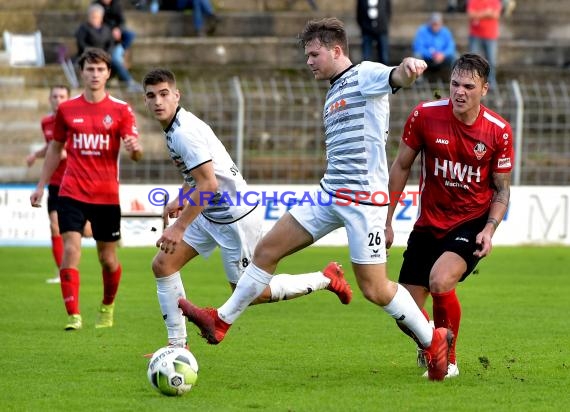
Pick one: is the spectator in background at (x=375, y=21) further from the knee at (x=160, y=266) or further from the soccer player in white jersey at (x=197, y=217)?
the knee at (x=160, y=266)

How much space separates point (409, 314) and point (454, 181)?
1.02 metres

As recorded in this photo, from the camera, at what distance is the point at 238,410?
7.02 meters

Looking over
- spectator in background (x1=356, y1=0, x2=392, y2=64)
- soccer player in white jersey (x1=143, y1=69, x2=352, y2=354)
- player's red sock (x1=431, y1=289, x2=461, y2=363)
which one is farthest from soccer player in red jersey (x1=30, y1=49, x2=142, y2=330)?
spectator in background (x1=356, y1=0, x2=392, y2=64)

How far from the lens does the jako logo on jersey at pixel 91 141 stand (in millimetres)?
10908

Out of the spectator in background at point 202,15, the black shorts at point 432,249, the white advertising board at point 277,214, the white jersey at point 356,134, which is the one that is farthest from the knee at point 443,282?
the spectator in background at point 202,15

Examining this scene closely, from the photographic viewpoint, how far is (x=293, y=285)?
9.23m

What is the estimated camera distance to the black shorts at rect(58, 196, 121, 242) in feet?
35.4

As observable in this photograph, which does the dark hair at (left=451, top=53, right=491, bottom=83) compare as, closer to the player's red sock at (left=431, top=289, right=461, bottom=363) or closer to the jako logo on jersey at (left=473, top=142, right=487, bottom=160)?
the jako logo on jersey at (left=473, top=142, right=487, bottom=160)

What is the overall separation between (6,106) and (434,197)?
572 inches

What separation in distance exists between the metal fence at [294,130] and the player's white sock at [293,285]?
33.9 ft

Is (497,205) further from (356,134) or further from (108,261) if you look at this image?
(108,261)

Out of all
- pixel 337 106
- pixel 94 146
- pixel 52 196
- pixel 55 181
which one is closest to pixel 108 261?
pixel 94 146

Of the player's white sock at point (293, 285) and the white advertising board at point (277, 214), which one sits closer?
the player's white sock at point (293, 285)

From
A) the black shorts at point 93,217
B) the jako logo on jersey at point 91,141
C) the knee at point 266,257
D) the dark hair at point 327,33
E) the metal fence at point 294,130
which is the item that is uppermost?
the dark hair at point 327,33
